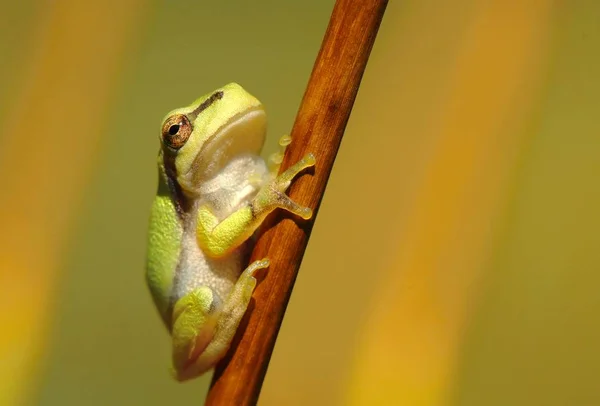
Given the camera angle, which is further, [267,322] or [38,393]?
[38,393]

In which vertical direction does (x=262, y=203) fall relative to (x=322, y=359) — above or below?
above

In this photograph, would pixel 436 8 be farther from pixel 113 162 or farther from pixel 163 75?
pixel 113 162

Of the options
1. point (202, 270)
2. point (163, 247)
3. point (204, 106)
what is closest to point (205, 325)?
point (202, 270)

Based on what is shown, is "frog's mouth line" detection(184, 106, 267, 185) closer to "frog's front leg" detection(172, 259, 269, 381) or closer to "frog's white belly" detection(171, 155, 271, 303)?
"frog's white belly" detection(171, 155, 271, 303)

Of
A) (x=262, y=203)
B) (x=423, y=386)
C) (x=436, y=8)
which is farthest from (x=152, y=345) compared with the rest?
(x=436, y=8)

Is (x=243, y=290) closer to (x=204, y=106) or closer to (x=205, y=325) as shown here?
(x=205, y=325)
